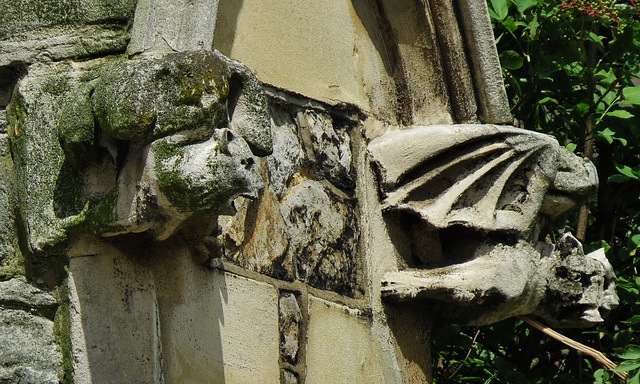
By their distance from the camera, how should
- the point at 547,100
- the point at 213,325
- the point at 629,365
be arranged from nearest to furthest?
1. the point at 213,325
2. the point at 629,365
3. the point at 547,100

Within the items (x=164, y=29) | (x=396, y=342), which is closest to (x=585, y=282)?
(x=396, y=342)

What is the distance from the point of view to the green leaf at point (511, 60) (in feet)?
12.9

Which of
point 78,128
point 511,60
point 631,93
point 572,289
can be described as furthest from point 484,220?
point 78,128

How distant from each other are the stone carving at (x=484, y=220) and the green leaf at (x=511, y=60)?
2.79ft

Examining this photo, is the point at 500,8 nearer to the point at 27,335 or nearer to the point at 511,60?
the point at 511,60

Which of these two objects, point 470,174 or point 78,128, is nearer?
point 78,128

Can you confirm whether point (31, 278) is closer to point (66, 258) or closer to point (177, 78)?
point (66, 258)

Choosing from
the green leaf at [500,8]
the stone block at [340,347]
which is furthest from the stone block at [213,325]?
the green leaf at [500,8]

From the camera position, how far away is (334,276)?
9.74 ft

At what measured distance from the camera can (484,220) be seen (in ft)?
9.87

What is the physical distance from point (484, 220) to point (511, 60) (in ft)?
3.57

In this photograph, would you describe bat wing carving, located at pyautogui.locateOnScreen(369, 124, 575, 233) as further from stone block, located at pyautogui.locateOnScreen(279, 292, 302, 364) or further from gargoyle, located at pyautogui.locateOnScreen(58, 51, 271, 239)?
gargoyle, located at pyautogui.locateOnScreen(58, 51, 271, 239)

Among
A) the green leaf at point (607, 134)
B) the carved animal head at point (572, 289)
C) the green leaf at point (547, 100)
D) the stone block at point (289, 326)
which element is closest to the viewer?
the stone block at point (289, 326)

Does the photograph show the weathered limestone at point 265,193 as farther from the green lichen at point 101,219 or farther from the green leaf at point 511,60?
the green leaf at point 511,60
